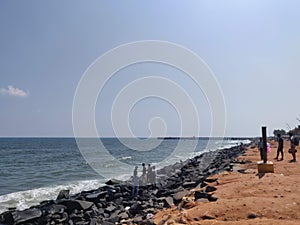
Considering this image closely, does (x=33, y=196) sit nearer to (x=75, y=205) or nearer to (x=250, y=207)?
(x=75, y=205)

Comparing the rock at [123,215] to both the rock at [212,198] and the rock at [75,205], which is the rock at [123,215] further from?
the rock at [212,198]

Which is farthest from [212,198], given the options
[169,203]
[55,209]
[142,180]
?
[142,180]

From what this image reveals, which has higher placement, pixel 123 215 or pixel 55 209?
pixel 123 215

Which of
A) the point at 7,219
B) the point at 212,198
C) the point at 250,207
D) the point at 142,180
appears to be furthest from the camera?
the point at 142,180

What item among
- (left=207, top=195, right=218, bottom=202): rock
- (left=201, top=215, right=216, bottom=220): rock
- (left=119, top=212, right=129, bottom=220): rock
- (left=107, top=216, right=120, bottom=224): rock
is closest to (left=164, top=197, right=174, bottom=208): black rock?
(left=119, top=212, right=129, bottom=220): rock

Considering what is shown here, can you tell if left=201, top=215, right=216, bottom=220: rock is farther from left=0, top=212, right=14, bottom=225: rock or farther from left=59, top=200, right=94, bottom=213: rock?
left=0, top=212, right=14, bottom=225: rock

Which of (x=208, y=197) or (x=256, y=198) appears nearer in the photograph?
(x=256, y=198)

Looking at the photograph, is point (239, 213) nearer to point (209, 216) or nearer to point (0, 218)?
point (209, 216)

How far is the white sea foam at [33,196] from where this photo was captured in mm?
15919

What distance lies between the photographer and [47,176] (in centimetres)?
2739

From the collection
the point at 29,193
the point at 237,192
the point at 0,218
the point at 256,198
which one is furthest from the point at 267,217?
the point at 29,193

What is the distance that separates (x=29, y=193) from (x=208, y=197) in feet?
40.7

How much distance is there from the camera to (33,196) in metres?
18.1

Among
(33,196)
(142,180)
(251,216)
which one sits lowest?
(33,196)
